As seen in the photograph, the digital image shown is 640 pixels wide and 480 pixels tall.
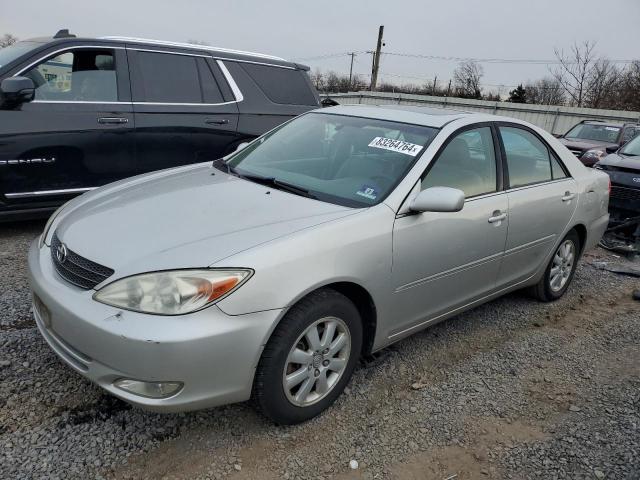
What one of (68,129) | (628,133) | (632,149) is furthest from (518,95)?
(68,129)

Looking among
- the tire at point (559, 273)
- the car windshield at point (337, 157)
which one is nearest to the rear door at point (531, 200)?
the tire at point (559, 273)

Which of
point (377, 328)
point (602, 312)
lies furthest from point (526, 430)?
point (602, 312)

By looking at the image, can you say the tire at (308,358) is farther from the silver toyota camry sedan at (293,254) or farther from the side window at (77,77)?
the side window at (77,77)

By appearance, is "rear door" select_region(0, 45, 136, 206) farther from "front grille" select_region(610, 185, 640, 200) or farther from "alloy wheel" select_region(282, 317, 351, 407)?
"front grille" select_region(610, 185, 640, 200)

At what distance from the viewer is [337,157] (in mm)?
3287

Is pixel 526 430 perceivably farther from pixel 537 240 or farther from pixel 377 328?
pixel 537 240

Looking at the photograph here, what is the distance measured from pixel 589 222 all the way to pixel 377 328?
2.68 meters

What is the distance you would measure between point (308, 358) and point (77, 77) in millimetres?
3805

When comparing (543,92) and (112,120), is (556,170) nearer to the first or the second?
(112,120)

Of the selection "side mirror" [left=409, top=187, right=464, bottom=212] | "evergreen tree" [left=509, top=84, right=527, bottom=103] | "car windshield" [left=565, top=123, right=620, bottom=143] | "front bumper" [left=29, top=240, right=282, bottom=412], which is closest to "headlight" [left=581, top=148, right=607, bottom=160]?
"car windshield" [left=565, top=123, right=620, bottom=143]

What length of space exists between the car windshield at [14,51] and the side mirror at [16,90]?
0.41 m

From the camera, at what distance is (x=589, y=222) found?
4477mm

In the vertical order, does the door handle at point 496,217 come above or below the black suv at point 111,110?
below

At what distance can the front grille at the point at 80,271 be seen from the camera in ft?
7.45
